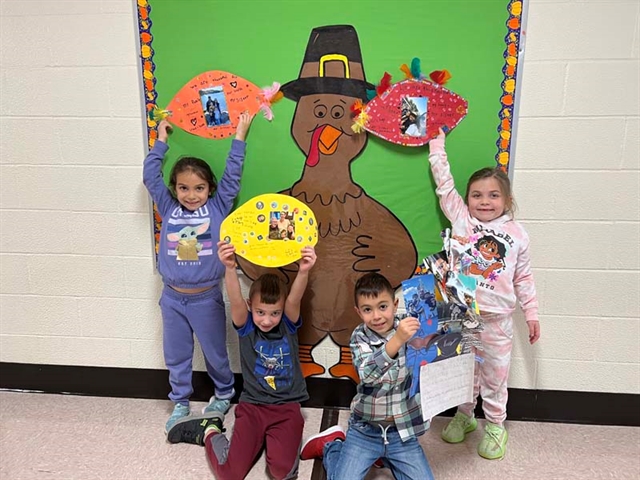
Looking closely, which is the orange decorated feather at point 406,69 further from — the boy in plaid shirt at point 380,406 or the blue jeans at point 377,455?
the blue jeans at point 377,455

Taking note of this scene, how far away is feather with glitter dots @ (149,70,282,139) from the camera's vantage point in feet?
6.90

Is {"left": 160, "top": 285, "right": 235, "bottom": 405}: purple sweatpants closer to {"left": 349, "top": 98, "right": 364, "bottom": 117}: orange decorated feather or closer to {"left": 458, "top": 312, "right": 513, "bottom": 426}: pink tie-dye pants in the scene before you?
{"left": 349, "top": 98, "right": 364, "bottom": 117}: orange decorated feather

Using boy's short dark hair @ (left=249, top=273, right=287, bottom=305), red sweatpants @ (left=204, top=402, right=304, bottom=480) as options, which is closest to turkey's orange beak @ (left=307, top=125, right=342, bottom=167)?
boy's short dark hair @ (left=249, top=273, right=287, bottom=305)

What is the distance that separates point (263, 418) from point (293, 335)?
34 centimetres

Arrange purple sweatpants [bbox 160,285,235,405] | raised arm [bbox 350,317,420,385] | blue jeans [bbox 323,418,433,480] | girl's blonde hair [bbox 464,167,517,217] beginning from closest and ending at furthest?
raised arm [bbox 350,317,420,385]
blue jeans [bbox 323,418,433,480]
girl's blonde hair [bbox 464,167,517,217]
purple sweatpants [bbox 160,285,235,405]

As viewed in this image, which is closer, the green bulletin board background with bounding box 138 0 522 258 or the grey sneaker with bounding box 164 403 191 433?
the green bulletin board background with bounding box 138 0 522 258

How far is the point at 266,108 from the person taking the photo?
212 cm

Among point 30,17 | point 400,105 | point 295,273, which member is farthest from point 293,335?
point 30,17

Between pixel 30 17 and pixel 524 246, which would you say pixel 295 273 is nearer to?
pixel 524 246

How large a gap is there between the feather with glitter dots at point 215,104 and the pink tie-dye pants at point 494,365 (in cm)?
118

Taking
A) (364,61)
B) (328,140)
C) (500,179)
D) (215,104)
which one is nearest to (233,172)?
(215,104)

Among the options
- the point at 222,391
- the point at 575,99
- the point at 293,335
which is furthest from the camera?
the point at 222,391

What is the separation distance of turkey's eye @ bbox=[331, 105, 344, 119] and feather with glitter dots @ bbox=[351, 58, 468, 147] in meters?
0.05

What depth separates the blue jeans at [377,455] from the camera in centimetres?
186
